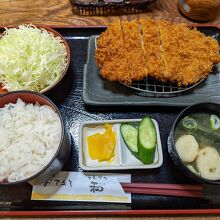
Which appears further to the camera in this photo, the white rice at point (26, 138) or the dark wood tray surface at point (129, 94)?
the dark wood tray surface at point (129, 94)

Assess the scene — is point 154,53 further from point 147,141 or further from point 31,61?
point 31,61

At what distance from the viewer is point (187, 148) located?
1.64 m

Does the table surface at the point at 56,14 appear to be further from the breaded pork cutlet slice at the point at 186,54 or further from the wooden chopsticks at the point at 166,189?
the wooden chopsticks at the point at 166,189

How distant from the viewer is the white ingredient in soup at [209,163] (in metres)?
1.57

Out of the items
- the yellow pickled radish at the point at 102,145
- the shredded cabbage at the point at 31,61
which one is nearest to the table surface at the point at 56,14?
the shredded cabbage at the point at 31,61

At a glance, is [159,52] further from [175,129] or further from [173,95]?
[175,129]

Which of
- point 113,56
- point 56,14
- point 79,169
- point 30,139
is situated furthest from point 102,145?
point 56,14

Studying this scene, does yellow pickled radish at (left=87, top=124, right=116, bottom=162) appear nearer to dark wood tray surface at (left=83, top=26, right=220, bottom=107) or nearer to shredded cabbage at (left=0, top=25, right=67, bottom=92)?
dark wood tray surface at (left=83, top=26, right=220, bottom=107)

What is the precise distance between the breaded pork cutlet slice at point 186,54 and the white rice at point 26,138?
2.85ft

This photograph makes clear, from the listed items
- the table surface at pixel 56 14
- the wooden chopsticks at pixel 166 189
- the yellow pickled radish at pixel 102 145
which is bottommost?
the wooden chopsticks at pixel 166 189

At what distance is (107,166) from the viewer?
1.70 m

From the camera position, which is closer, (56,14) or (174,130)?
Result: (174,130)

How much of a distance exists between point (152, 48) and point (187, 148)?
0.78 meters

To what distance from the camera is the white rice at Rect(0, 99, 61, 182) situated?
62.4 inches
